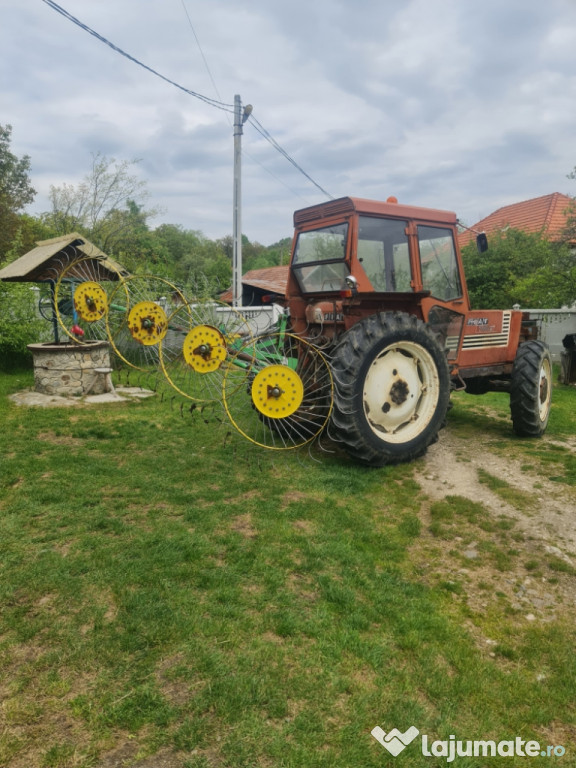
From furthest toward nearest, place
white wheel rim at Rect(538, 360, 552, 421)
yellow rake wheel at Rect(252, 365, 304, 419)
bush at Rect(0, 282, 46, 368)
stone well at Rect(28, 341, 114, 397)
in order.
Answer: bush at Rect(0, 282, 46, 368), stone well at Rect(28, 341, 114, 397), white wheel rim at Rect(538, 360, 552, 421), yellow rake wheel at Rect(252, 365, 304, 419)

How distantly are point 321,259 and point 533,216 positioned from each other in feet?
59.1

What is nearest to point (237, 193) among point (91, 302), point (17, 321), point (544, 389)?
point (17, 321)

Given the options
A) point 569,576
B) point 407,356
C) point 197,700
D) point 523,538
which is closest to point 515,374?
point 407,356

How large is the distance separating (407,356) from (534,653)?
271cm

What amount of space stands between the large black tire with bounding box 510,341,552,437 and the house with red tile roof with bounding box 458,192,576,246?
43.6 feet

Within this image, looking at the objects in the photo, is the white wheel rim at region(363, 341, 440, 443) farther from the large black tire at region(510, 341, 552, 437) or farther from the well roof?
the well roof

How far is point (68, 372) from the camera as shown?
24.1ft

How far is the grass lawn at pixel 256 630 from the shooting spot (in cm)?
160

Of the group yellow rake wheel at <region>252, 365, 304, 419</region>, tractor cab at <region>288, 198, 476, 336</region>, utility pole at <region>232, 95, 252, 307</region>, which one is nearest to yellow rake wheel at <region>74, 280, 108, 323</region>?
yellow rake wheel at <region>252, 365, 304, 419</region>

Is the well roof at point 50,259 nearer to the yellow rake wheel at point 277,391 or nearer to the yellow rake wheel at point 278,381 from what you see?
the yellow rake wheel at point 278,381

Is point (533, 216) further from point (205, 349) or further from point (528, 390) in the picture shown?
point (205, 349)

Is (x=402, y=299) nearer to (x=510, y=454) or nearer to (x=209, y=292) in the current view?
(x=510, y=454)

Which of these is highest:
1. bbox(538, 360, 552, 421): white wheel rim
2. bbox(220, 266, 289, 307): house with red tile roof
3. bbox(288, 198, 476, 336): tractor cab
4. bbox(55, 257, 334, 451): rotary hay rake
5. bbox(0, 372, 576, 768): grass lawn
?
bbox(220, 266, 289, 307): house with red tile roof

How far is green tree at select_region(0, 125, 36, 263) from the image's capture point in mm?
20297
